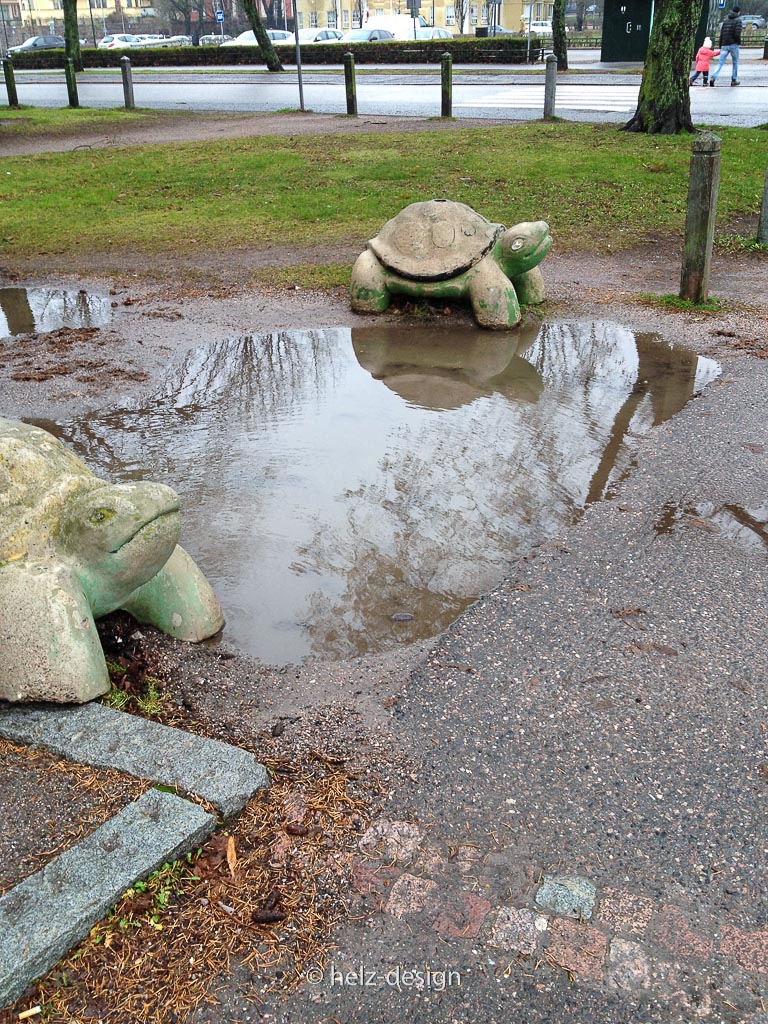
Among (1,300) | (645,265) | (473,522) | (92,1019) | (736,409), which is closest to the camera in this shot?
(92,1019)

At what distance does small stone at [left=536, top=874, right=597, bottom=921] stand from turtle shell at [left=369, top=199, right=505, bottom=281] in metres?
5.58

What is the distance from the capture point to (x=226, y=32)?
66.4 metres

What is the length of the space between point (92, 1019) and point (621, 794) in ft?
5.01

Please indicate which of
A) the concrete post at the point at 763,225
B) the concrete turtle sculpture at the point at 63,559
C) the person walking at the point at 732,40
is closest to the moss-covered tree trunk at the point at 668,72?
the concrete post at the point at 763,225

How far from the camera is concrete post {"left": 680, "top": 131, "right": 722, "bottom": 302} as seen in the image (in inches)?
280

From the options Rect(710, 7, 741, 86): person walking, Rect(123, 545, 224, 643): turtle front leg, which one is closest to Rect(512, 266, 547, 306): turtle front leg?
Rect(123, 545, 224, 643): turtle front leg

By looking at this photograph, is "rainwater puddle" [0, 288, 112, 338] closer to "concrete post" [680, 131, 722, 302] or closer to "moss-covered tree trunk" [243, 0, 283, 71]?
"concrete post" [680, 131, 722, 302]

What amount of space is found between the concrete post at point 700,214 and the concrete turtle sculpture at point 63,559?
18.9ft

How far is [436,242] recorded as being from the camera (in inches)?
288

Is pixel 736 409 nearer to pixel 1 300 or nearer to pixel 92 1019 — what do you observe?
pixel 92 1019

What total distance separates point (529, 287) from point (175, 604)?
5.30m

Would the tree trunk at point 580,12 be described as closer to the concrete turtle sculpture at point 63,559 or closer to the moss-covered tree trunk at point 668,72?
the moss-covered tree trunk at point 668,72

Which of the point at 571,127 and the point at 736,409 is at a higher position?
the point at 571,127

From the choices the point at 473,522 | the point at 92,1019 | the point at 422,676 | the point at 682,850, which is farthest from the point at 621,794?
the point at 473,522
